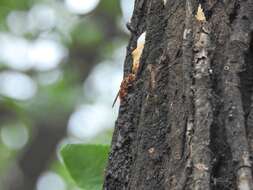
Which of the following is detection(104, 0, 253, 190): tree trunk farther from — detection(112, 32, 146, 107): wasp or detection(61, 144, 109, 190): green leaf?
detection(61, 144, 109, 190): green leaf

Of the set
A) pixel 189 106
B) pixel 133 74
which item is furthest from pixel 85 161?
pixel 189 106

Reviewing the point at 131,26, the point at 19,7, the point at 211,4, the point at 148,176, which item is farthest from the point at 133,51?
the point at 19,7

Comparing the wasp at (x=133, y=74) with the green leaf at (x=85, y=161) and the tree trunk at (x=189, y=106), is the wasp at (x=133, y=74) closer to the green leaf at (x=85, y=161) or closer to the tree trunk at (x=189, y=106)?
the tree trunk at (x=189, y=106)

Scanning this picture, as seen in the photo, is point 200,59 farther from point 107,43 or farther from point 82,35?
point 107,43

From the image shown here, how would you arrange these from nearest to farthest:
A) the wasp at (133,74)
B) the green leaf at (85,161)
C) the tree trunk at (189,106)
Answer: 1. the tree trunk at (189,106)
2. the wasp at (133,74)
3. the green leaf at (85,161)

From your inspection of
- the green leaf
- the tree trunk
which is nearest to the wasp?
the tree trunk

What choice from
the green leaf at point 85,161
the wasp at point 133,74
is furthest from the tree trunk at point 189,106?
the green leaf at point 85,161
